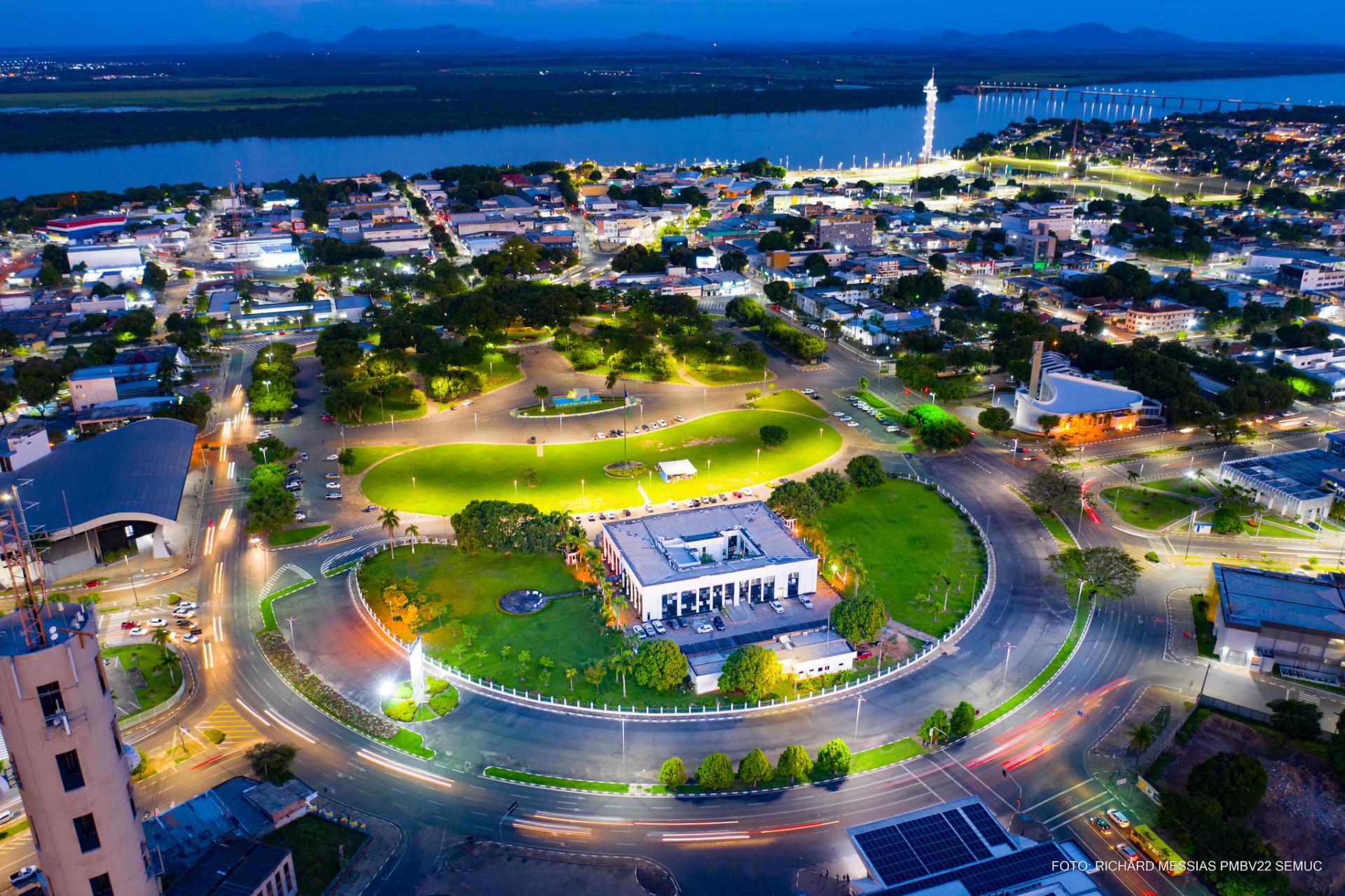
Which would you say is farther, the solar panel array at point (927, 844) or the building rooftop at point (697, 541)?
the building rooftop at point (697, 541)

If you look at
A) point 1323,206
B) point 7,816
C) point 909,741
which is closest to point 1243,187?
point 1323,206

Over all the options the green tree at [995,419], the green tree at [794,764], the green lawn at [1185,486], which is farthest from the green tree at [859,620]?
the green tree at [995,419]

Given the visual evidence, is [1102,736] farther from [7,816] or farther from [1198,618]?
[7,816]

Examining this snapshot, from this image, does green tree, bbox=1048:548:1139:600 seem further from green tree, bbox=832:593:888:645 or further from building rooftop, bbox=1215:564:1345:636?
green tree, bbox=832:593:888:645

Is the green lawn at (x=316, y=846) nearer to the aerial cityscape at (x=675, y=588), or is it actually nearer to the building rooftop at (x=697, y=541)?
the aerial cityscape at (x=675, y=588)

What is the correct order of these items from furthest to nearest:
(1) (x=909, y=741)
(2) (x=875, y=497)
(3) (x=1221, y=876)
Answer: (2) (x=875, y=497), (1) (x=909, y=741), (3) (x=1221, y=876)

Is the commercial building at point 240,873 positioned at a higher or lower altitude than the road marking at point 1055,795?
higher
